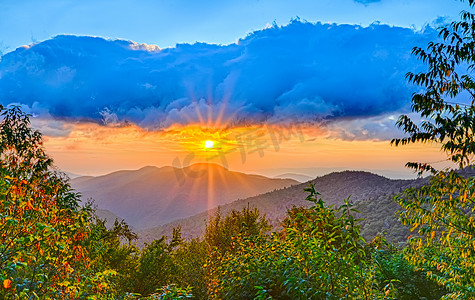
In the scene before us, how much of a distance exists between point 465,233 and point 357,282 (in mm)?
5498

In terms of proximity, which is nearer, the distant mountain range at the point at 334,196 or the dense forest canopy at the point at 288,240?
the dense forest canopy at the point at 288,240

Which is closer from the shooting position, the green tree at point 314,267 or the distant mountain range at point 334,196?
the green tree at point 314,267

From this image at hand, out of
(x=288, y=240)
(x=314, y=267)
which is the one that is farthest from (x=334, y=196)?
(x=314, y=267)

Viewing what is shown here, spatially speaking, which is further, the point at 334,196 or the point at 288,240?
the point at 334,196

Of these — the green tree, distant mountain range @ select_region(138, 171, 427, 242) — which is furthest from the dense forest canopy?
distant mountain range @ select_region(138, 171, 427, 242)

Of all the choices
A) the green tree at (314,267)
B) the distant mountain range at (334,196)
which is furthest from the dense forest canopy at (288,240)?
the distant mountain range at (334,196)

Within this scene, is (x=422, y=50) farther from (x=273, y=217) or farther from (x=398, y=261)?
(x=273, y=217)

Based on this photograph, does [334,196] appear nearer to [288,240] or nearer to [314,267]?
[288,240]

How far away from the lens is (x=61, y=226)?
8344 mm

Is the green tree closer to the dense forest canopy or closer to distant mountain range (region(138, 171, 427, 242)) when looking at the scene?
the dense forest canopy

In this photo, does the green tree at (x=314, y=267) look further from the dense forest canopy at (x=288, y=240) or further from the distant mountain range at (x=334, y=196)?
the distant mountain range at (x=334, y=196)

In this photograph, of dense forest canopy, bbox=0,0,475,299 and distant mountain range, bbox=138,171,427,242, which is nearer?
dense forest canopy, bbox=0,0,475,299

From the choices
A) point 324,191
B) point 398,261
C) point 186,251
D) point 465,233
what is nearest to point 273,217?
point 324,191

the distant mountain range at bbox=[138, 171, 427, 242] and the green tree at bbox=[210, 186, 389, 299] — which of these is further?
the distant mountain range at bbox=[138, 171, 427, 242]
